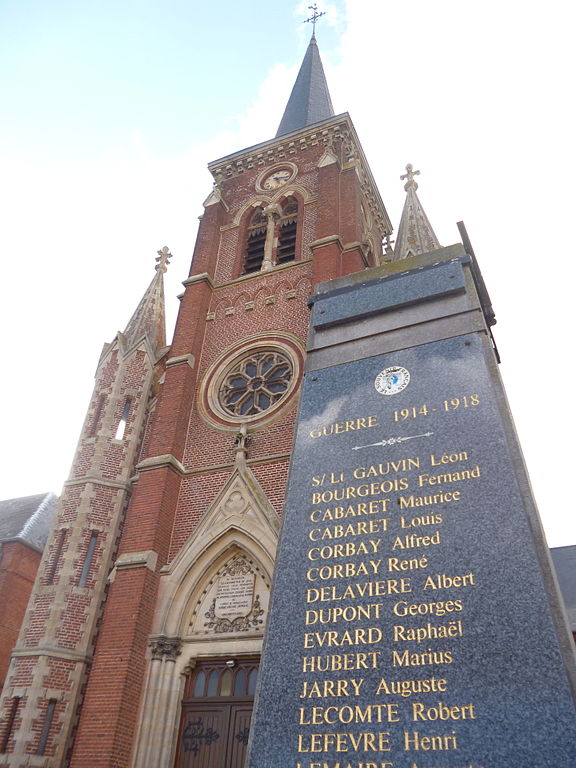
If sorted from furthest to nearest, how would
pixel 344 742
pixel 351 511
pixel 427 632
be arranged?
pixel 351 511, pixel 427 632, pixel 344 742

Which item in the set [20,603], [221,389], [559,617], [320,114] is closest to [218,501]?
[221,389]

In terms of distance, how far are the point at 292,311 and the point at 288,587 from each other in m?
10.7

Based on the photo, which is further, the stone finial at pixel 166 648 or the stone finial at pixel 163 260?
the stone finial at pixel 163 260

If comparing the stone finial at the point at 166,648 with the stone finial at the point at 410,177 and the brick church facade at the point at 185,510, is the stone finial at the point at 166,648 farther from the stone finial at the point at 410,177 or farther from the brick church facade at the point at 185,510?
the stone finial at the point at 410,177

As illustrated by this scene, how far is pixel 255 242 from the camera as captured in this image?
19.9m

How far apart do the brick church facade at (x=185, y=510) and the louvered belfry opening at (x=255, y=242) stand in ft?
0.16

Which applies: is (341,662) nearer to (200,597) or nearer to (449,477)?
(449,477)

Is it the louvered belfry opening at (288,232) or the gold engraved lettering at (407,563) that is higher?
the louvered belfry opening at (288,232)

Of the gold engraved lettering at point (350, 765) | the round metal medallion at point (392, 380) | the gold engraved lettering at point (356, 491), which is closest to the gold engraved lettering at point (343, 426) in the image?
the round metal medallion at point (392, 380)

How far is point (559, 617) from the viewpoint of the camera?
5184 mm

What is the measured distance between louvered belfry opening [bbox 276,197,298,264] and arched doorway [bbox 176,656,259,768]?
37.1ft

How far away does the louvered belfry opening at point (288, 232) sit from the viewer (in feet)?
62.2

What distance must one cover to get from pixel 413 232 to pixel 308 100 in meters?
15.4

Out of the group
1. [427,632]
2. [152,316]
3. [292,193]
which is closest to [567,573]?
[292,193]
